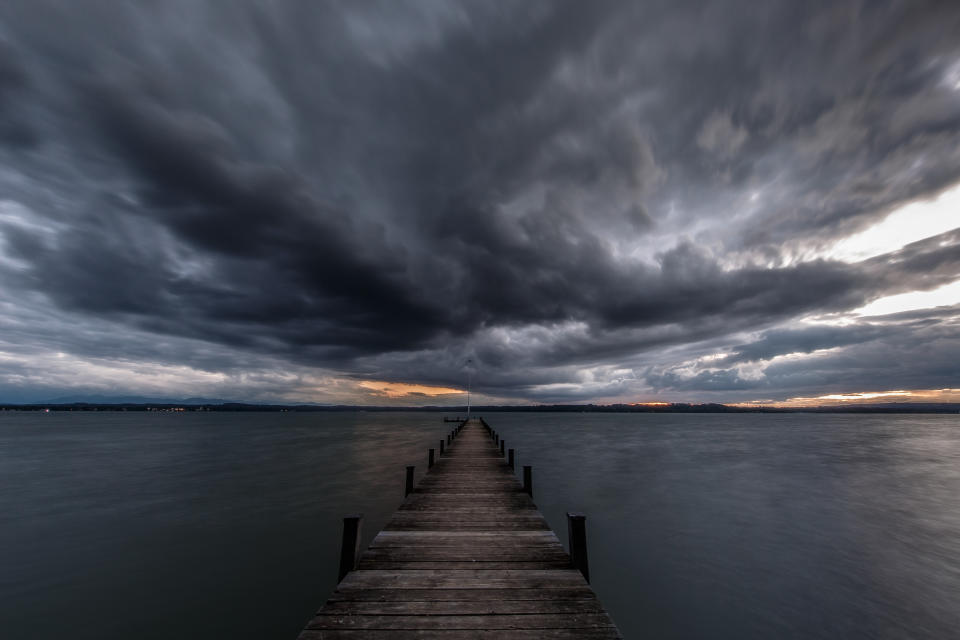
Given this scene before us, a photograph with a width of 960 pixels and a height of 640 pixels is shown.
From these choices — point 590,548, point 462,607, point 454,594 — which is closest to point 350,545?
point 454,594

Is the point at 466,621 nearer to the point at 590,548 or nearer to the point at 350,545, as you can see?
the point at 350,545

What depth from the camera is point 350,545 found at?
6.60 metres

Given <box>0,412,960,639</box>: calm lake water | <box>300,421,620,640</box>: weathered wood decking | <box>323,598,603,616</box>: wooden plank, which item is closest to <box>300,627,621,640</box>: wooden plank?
<box>300,421,620,640</box>: weathered wood decking

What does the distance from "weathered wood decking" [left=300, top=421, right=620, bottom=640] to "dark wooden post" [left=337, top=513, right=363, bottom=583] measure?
211 millimetres

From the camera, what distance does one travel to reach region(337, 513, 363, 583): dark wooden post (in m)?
6.55

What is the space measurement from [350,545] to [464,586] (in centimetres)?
207

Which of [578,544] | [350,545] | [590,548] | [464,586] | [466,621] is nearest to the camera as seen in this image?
[466,621]

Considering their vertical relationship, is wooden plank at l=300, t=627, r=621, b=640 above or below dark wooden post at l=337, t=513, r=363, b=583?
below

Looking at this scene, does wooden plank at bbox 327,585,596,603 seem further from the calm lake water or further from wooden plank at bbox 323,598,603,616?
the calm lake water

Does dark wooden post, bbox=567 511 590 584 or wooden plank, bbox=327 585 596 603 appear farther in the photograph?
dark wooden post, bbox=567 511 590 584

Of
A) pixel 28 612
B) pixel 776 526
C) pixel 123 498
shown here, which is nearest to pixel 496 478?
pixel 776 526

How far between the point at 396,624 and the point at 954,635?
1249 cm

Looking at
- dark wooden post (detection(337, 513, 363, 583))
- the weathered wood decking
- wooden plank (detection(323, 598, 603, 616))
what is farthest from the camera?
dark wooden post (detection(337, 513, 363, 583))

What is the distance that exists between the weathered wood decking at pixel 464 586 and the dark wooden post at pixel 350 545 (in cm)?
21
